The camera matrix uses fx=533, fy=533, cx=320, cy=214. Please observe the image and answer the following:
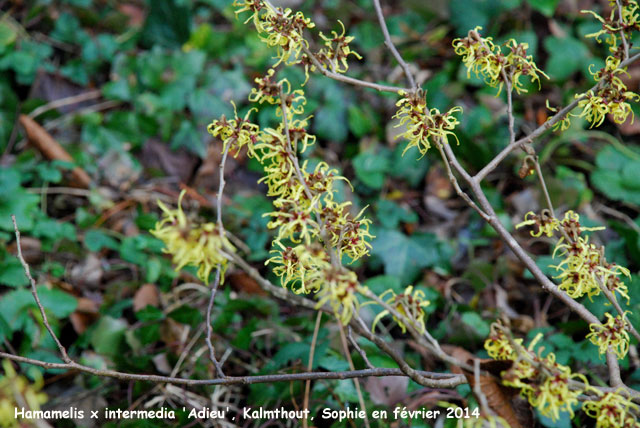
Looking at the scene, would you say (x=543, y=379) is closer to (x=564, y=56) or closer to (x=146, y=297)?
(x=146, y=297)

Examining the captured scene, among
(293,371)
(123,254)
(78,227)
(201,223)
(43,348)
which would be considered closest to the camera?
(201,223)

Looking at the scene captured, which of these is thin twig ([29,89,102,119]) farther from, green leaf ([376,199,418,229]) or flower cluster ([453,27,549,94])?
flower cluster ([453,27,549,94])

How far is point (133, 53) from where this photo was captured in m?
3.14

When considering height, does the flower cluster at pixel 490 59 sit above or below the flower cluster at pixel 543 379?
above

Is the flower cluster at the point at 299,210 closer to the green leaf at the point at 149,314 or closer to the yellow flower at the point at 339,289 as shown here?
the yellow flower at the point at 339,289

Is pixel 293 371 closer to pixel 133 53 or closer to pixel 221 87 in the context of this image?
pixel 221 87

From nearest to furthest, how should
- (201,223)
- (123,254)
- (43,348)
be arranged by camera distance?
(201,223) < (43,348) < (123,254)

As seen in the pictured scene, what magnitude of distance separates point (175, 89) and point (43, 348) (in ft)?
5.03

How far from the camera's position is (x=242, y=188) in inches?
110

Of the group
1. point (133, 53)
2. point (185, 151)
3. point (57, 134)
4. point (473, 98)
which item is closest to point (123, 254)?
point (185, 151)

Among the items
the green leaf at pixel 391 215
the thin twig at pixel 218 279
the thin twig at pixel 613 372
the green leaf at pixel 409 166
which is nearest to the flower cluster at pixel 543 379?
the thin twig at pixel 613 372

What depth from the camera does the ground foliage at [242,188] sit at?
192 centimetres

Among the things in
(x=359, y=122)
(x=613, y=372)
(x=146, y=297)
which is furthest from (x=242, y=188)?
(x=613, y=372)

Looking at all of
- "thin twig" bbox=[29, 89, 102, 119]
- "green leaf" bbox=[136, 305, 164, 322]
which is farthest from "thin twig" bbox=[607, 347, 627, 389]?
"thin twig" bbox=[29, 89, 102, 119]
